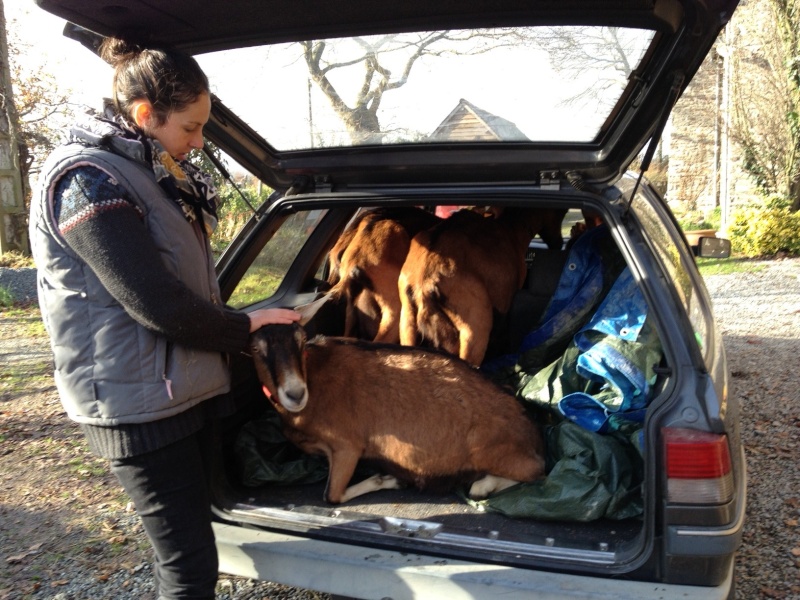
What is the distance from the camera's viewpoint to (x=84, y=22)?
256 cm


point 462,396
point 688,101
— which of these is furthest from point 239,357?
point 688,101

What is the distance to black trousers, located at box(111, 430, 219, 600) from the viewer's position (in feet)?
7.22

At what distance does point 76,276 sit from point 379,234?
2689 mm

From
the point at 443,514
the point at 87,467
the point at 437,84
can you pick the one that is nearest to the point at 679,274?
the point at 437,84

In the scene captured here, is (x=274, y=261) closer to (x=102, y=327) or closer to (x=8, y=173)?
(x=102, y=327)

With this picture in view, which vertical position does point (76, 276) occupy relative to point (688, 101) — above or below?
below

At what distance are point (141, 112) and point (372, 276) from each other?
241cm

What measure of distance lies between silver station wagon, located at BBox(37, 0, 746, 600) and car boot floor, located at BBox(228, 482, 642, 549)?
0.02m

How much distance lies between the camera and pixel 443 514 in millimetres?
3066

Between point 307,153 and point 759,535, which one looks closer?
point 307,153

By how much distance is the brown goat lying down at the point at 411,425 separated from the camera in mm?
3205

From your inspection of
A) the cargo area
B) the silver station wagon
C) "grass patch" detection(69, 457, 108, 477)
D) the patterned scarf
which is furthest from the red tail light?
"grass patch" detection(69, 457, 108, 477)

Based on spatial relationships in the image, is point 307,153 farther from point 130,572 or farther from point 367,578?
point 130,572

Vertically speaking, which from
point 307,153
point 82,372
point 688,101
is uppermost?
point 688,101
